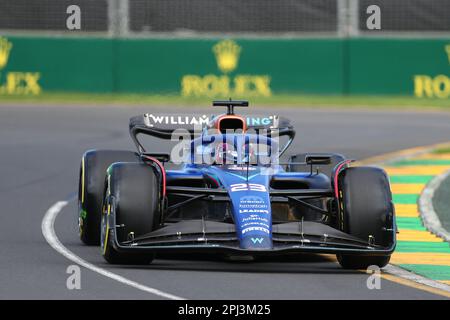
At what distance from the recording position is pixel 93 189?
13.2 meters

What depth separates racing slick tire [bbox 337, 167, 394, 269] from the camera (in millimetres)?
11734

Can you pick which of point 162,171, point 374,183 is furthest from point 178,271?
point 374,183

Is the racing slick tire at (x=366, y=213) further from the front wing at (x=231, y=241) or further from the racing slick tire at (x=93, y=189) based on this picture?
the racing slick tire at (x=93, y=189)

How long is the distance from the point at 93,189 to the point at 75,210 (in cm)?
336

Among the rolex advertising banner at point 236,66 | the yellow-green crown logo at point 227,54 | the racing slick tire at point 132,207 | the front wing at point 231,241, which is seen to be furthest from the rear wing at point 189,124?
the yellow-green crown logo at point 227,54

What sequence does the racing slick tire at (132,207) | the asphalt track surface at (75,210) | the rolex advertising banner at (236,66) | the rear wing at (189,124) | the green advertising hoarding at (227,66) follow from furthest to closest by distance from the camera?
the green advertising hoarding at (227,66) < the rolex advertising banner at (236,66) < the rear wing at (189,124) < the racing slick tire at (132,207) < the asphalt track surface at (75,210)

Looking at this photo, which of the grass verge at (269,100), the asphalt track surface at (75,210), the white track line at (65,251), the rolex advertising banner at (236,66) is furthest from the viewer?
the rolex advertising banner at (236,66)

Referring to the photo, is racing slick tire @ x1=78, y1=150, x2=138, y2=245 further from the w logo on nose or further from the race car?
the w logo on nose

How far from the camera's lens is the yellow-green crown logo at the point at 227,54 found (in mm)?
35219

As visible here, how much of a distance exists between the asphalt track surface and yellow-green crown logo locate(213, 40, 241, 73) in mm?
2992

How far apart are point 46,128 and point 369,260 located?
664 inches

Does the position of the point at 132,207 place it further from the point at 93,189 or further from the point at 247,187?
the point at 93,189

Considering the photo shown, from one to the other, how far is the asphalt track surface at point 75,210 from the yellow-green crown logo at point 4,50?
1869 millimetres

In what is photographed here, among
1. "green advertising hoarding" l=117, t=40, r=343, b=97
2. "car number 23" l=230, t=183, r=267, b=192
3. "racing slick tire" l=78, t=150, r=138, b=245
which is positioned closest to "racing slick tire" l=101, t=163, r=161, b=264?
"car number 23" l=230, t=183, r=267, b=192
